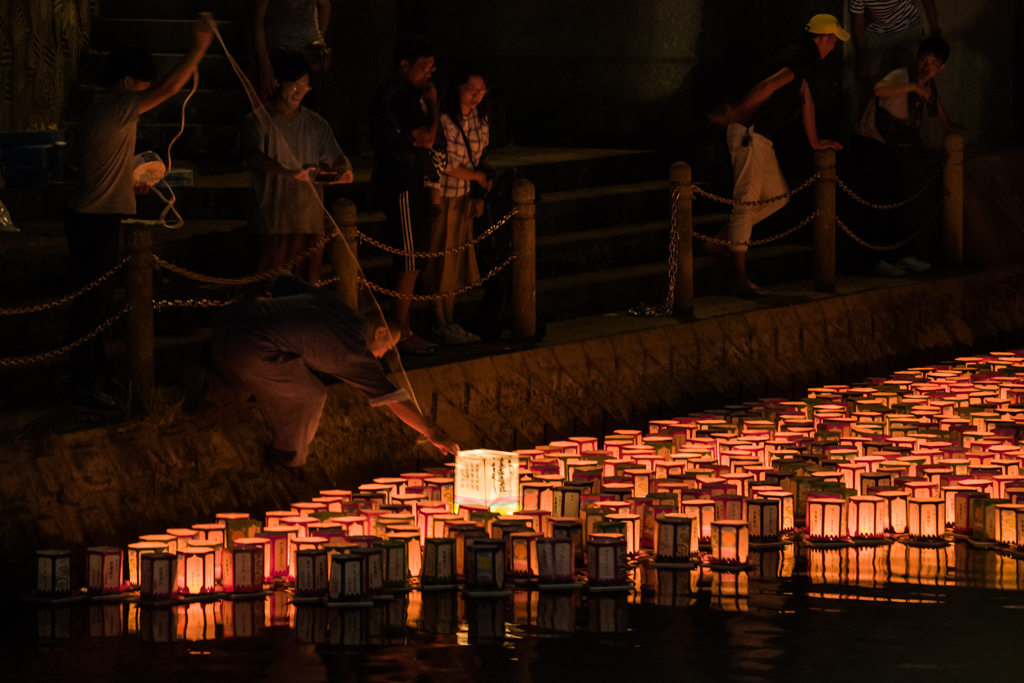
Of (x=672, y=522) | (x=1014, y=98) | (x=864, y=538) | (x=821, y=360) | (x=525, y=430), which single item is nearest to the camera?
(x=672, y=522)

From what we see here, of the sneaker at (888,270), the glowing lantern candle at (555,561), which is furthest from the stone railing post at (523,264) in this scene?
the sneaker at (888,270)

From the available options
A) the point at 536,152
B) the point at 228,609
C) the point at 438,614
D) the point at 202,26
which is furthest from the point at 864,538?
the point at 536,152

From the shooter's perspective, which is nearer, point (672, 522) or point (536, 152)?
point (672, 522)

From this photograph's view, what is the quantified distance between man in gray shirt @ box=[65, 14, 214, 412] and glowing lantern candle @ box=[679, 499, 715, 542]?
9.35 feet

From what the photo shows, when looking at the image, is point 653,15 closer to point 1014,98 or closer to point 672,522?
point 1014,98

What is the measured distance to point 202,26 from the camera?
8.60 meters

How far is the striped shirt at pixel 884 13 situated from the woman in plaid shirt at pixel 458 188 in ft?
20.4

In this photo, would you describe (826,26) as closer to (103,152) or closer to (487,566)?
(103,152)

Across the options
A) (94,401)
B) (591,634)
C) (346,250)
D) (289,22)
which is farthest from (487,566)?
(289,22)

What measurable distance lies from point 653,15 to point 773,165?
323cm

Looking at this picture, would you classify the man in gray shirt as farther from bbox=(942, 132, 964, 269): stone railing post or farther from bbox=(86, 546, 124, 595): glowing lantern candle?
bbox=(942, 132, 964, 269): stone railing post

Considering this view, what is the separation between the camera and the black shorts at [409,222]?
10.5 meters

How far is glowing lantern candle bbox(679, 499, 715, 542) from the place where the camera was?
8.70m

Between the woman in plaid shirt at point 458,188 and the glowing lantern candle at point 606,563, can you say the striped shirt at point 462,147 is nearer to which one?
the woman in plaid shirt at point 458,188
